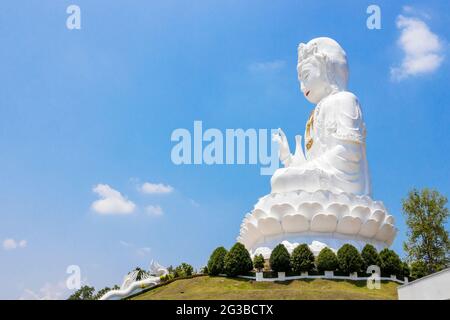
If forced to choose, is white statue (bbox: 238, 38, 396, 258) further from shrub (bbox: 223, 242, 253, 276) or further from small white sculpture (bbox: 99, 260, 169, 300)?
small white sculpture (bbox: 99, 260, 169, 300)

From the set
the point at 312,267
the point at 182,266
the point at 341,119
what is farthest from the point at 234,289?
the point at 341,119

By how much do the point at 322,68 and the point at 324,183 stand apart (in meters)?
5.01

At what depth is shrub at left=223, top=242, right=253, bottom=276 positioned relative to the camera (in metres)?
16.9

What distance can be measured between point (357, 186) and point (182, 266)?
275 inches

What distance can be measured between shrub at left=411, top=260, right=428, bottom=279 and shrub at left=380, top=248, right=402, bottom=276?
2993mm

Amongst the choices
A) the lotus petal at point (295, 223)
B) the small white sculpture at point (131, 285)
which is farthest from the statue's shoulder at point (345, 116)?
the small white sculpture at point (131, 285)

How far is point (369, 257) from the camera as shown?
17.1m

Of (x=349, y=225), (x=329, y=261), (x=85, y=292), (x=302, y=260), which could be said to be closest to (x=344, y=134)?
(x=349, y=225)

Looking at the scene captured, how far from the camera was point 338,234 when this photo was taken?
18.7 m

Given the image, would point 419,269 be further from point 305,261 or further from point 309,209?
point 305,261

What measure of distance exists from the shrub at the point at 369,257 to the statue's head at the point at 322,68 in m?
6.81

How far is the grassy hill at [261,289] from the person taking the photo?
14.2 metres
